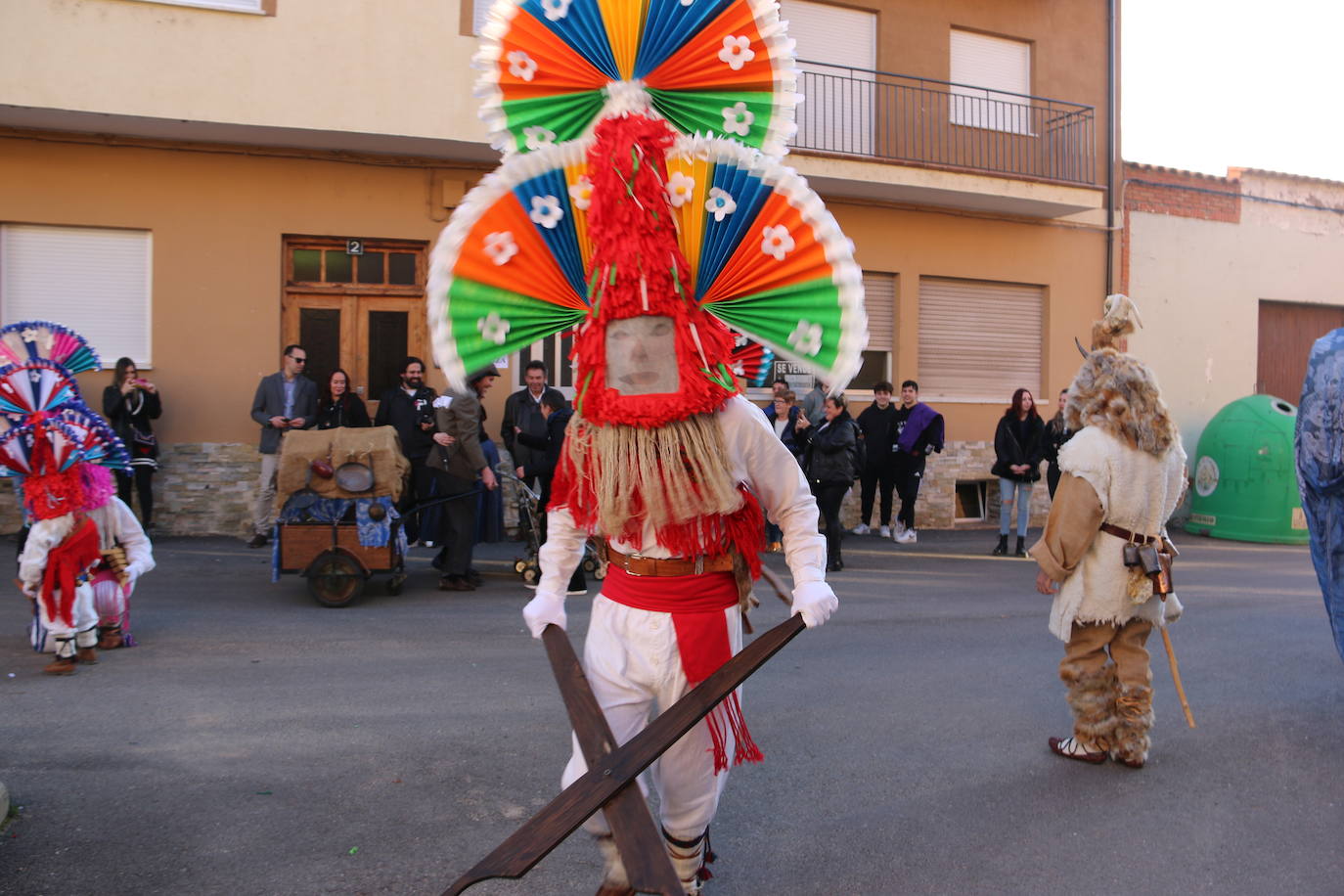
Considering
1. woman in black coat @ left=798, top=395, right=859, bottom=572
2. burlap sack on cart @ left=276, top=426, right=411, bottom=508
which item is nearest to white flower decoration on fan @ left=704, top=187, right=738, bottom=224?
burlap sack on cart @ left=276, top=426, right=411, bottom=508

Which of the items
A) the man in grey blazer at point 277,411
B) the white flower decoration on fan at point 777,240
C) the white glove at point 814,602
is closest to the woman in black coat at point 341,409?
the man in grey blazer at point 277,411

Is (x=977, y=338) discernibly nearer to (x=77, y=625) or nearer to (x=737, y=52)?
(x=77, y=625)

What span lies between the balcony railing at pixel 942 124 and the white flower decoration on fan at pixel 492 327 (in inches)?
441

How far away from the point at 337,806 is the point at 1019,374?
13.9 metres

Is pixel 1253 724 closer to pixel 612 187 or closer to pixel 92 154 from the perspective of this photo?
pixel 612 187

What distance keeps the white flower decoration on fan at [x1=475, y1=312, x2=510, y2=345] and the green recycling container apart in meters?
13.2

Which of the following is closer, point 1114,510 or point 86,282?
point 1114,510

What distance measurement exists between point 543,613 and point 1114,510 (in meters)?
2.88

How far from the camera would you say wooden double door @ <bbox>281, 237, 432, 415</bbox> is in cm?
1188

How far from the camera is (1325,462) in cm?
444

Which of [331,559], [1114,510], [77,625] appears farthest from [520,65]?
[331,559]

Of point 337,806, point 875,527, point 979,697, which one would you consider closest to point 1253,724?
point 979,697

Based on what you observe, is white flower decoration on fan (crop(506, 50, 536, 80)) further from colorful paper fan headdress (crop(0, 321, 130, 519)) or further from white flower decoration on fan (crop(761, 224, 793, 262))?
colorful paper fan headdress (crop(0, 321, 130, 519))

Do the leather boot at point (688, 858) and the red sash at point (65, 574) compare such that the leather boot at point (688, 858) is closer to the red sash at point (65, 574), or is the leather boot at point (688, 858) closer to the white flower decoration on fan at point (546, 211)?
the white flower decoration on fan at point (546, 211)
